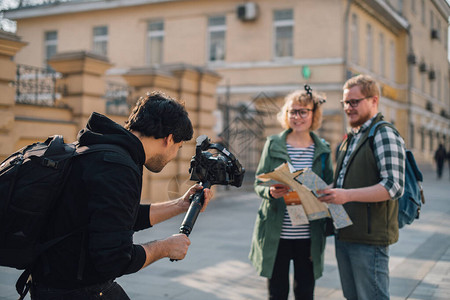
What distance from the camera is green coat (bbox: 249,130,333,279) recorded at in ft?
12.4

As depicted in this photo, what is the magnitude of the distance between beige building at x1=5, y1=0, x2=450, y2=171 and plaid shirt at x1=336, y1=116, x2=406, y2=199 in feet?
41.8

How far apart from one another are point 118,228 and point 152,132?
46 cm

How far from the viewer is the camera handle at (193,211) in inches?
86.3

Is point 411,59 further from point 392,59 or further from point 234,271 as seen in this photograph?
point 234,271

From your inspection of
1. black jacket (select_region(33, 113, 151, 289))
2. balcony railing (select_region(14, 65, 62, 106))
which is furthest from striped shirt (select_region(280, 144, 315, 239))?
balcony railing (select_region(14, 65, 62, 106))

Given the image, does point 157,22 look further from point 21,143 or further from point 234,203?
point 21,143

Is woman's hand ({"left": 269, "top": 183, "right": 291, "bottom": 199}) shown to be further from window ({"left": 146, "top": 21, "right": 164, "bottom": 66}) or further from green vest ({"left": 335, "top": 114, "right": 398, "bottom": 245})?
window ({"left": 146, "top": 21, "right": 164, "bottom": 66})

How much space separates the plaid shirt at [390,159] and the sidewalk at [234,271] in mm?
2263

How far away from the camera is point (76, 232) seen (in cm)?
201

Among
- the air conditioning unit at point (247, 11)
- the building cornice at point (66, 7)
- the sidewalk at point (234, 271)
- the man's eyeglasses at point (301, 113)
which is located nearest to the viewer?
the man's eyeglasses at point (301, 113)

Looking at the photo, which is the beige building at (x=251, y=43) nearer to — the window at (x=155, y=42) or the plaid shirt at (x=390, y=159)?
the window at (x=155, y=42)

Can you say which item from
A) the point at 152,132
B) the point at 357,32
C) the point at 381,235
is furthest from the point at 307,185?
the point at 357,32

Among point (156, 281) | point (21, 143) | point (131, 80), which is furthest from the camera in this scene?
point (131, 80)

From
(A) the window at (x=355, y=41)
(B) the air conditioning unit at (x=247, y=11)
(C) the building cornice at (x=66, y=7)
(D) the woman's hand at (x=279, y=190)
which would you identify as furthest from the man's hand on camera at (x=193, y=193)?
(C) the building cornice at (x=66, y=7)
